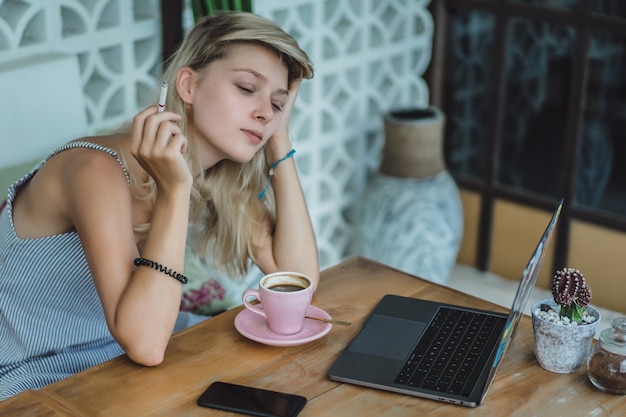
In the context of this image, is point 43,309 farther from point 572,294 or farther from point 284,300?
point 572,294

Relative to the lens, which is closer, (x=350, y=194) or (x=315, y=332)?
(x=315, y=332)

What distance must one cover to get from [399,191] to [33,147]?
142 cm

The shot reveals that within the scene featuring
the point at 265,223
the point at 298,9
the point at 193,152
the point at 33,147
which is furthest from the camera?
the point at 298,9

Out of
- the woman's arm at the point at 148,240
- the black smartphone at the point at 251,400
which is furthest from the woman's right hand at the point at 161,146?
the black smartphone at the point at 251,400

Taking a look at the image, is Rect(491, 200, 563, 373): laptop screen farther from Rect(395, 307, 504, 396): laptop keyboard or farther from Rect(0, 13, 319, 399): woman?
Rect(0, 13, 319, 399): woman

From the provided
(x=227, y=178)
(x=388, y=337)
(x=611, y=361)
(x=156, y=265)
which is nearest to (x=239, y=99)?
(x=227, y=178)

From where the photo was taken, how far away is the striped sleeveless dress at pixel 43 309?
1.83 meters

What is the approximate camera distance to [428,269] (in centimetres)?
334

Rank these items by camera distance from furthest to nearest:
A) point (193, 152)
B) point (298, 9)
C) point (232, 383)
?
point (298, 9)
point (193, 152)
point (232, 383)

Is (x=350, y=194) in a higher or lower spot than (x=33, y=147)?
lower

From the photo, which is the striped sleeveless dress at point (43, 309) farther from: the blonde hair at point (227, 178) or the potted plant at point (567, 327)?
the potted plant at point (567, 327)

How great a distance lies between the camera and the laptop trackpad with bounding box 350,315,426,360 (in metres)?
1.62

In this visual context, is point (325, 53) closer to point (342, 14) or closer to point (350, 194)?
point (342, 14)

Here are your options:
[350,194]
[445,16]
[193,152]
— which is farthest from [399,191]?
[193,152]
